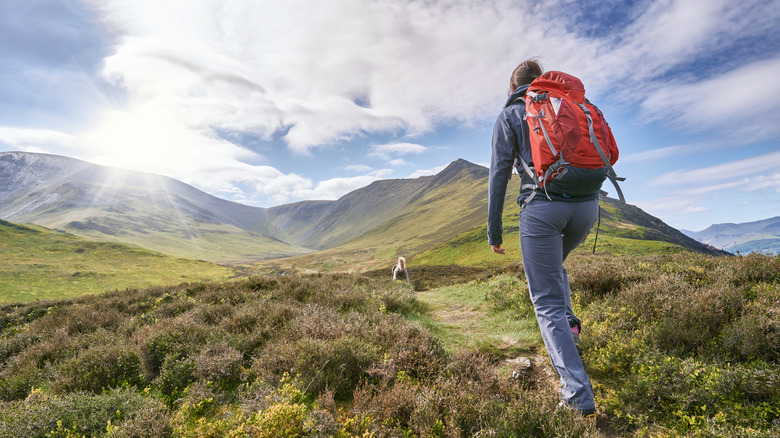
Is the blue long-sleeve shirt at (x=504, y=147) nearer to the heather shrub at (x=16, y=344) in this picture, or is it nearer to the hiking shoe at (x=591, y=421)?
the hiking shoe at (x=591, y=421)

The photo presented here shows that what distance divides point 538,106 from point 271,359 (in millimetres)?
4112

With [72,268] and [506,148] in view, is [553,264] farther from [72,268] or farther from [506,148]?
[72,268]

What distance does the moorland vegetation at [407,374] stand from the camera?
2527mm

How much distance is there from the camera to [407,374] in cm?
343

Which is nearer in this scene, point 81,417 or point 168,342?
point 81,417

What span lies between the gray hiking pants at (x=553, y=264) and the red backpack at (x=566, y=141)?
199 mm

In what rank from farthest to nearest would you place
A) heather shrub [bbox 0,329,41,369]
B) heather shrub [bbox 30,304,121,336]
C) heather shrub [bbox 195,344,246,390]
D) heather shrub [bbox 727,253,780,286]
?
heather shrub [bbox 30,304,121,336], heather shrub [bbox 0,329,41,369], heather shrub [bbox 727,253,780,286], heather shrub [bbox 195,344,246,390]

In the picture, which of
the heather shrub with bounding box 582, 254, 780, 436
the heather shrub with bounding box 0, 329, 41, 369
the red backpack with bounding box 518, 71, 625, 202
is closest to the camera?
the heather shrub with bounding box 582, 254, 780, 436

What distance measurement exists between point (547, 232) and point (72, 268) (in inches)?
2590

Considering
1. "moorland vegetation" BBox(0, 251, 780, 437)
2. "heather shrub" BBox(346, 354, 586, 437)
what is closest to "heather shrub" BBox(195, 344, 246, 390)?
"moorland vegetation" BBox(0, 251, 780, 437)

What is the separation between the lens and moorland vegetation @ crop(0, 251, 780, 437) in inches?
99.5

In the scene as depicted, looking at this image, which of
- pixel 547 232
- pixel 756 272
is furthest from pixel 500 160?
pixel 756 272

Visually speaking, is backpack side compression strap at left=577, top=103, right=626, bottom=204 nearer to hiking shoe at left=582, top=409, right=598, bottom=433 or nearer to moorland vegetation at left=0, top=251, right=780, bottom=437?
moorland vegetation at left=0, top=251, right=780, bottom=437

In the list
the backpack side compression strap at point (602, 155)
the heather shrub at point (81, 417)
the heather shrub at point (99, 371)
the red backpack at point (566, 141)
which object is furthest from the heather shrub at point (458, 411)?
the heather shrub at point (99, 371)
